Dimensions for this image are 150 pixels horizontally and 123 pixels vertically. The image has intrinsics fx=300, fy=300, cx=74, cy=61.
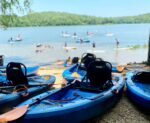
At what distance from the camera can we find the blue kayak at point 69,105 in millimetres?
5984

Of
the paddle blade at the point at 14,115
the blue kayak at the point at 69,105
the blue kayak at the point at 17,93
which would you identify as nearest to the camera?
the paddle blade at the point at 14,115

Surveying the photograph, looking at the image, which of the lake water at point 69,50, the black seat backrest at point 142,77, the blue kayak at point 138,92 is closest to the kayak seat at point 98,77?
the blue kayak at point 138,92

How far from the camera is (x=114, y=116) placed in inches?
292

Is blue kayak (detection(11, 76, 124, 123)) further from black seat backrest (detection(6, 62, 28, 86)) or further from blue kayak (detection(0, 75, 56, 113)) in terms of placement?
black seat backrest (detection(6, 62, 28, 86))

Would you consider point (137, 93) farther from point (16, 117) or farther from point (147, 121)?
point (16, 117)

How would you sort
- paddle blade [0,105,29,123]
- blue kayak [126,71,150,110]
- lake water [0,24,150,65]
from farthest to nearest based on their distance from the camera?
lake water [0,24,150,65] → blue kayak [126,71,150,110] → paddle blade [0,105,29,123]

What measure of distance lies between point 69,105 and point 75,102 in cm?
23

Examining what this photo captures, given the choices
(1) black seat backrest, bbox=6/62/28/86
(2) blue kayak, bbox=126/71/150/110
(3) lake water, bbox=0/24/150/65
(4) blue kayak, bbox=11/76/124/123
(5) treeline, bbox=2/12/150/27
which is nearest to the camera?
(4) blue kayak, bbox=11/76/124/123

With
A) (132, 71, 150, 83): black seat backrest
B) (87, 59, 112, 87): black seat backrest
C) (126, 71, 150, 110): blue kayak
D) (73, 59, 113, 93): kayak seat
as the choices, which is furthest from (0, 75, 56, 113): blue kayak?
(132, 71, 150, 83): black seat backrest

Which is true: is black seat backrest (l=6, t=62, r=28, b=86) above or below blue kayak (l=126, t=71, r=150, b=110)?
above

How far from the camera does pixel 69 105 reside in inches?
250

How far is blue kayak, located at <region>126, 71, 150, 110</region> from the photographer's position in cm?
706

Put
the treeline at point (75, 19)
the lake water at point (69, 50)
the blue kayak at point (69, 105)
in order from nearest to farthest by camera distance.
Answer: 1. the blue kayak at point (69, 105)
2. the lake water at point (69, 50)
3. the treeline at point (75, 19)

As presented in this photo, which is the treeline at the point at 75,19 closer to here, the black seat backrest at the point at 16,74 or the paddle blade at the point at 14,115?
the black seat backrest at the point at 16,74
